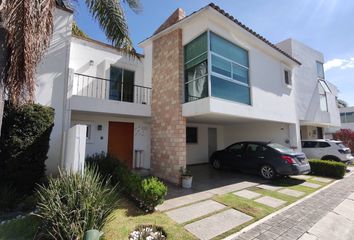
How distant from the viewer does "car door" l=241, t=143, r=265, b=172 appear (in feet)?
32.7

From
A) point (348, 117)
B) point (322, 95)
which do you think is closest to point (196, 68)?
point (322, 95)

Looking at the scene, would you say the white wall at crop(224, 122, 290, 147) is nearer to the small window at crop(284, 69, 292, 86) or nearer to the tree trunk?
the small window at crop(284, 69, 292, 86)

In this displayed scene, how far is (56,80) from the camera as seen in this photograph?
7930 millimetres

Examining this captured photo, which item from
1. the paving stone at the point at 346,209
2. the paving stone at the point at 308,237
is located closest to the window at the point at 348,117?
the paving stone at the point at 346,209

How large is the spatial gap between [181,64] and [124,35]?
2894 mm

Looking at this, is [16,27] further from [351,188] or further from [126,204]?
[351,188]

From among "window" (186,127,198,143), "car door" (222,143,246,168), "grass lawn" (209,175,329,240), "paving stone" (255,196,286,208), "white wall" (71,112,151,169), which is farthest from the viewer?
"window" (186,127,198,143)

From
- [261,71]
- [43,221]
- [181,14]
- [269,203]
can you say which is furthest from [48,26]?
[261,71]

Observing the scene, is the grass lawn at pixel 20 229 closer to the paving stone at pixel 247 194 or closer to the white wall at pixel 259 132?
the paving stone at pixel 247 194

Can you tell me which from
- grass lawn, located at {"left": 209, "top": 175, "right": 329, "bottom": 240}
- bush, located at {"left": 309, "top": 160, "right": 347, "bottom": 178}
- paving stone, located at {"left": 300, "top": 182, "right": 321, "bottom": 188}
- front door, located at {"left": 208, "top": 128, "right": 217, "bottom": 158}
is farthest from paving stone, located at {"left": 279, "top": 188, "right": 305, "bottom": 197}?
front door, located at {"left": 208, "top": 128, "right": 217, "bottom": 158}

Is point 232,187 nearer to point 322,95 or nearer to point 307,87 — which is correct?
point 307,87

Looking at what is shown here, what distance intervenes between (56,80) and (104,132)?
3.44 meters

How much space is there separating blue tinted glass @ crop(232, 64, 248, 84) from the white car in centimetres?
860

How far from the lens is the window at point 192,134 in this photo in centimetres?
1426
